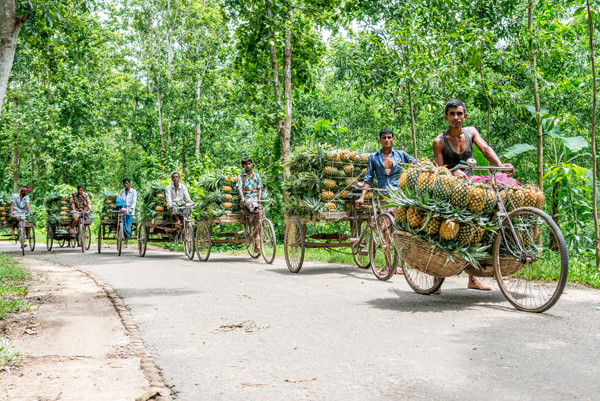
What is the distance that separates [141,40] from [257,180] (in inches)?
1047

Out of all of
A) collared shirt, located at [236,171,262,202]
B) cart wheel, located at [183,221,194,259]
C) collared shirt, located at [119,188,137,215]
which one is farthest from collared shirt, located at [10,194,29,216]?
collared shirt, located at [236,171,262,202]

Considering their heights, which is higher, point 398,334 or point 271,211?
point 271,211

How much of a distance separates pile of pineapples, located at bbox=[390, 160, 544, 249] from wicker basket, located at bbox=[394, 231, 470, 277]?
0.37 ft

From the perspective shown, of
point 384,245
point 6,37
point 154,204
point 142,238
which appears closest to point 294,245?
point 384,245

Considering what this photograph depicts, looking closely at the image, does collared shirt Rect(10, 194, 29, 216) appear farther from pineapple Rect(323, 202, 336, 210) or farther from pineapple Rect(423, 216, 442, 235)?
pineapple Rect(423, 216, 442, 235)

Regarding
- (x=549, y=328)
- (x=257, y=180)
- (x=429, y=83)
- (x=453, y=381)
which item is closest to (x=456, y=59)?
(x=429, y=83)

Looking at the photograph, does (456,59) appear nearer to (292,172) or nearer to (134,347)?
(292,172)

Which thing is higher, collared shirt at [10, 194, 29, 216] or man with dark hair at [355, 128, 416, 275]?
man with dark hair at [355, 128, 416, 275]

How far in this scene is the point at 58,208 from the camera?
19.7 meters

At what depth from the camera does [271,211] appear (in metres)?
19.4

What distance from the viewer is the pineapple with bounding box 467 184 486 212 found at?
551cm

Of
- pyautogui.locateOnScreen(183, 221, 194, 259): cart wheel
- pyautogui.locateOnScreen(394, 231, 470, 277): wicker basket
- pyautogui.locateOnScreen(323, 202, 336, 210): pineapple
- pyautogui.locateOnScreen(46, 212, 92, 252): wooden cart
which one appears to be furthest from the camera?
pyautogui.locateOnScreen(46, 212, 92, 252): wooden cart

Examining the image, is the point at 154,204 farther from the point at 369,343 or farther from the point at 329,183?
the point at 369,343

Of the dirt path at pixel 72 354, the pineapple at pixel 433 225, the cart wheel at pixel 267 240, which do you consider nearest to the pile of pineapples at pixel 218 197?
the cart wheel at pixel 267 240
